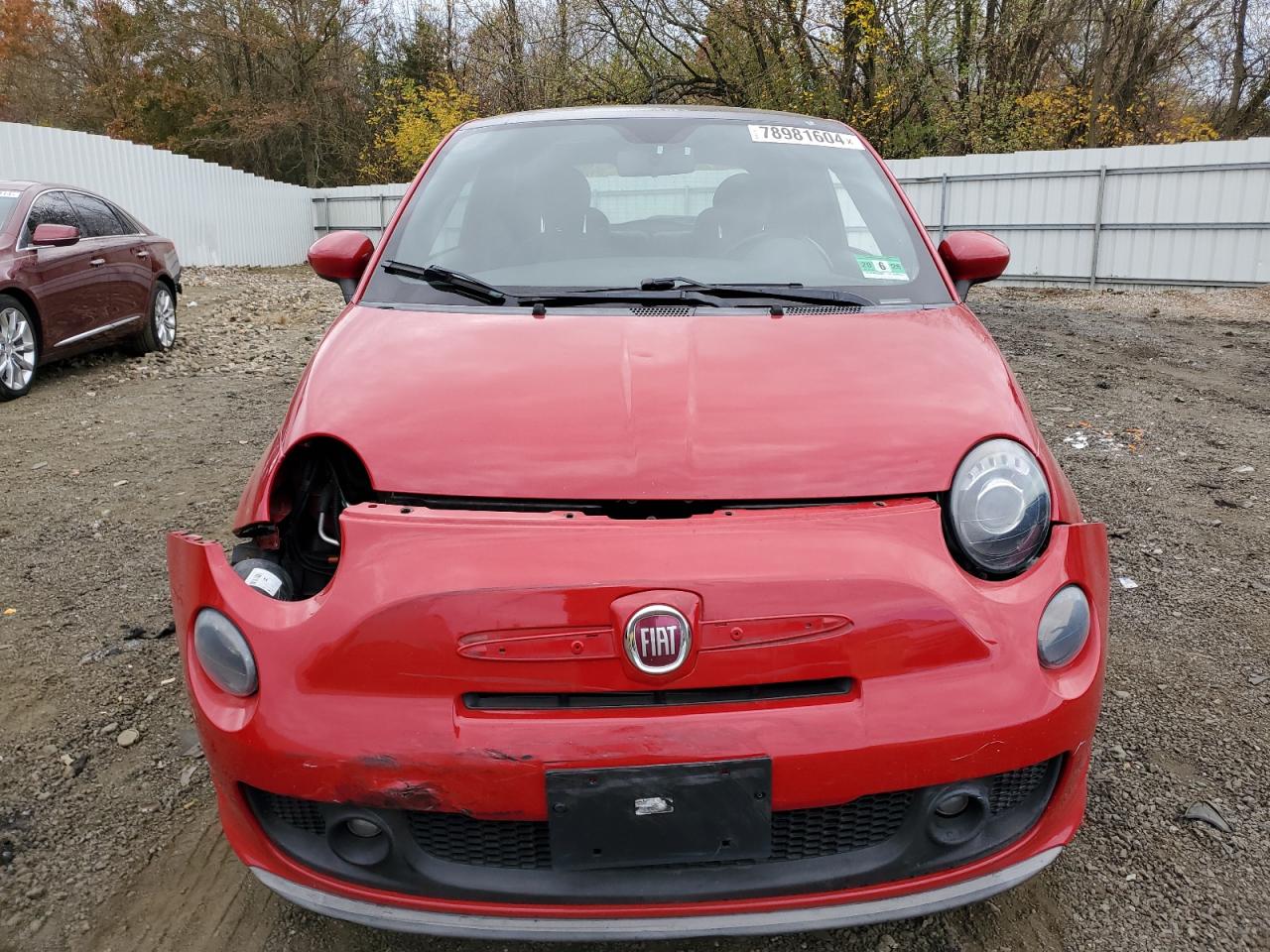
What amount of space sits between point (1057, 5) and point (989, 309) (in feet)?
35.0

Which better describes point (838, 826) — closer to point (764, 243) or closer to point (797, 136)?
point (764, 243)

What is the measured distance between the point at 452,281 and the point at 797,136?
1225 mm

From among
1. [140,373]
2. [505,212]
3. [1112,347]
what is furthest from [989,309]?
[505,212]

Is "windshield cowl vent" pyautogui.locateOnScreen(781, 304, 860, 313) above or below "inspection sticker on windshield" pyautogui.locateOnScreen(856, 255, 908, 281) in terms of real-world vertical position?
below

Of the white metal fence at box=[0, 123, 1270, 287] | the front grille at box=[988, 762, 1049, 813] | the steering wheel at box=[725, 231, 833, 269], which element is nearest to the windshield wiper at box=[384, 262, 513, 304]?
the steering wheel at box=[725, 231, 833, 269]

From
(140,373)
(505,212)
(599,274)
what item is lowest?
(140,373)

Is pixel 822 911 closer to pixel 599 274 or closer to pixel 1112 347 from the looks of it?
pixel 599 274

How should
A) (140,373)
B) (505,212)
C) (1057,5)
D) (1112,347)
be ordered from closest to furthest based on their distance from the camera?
1. (505,212)
2. (140,373)
3. (1112,347)
4. (1057,5)

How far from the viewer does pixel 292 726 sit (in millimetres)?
1480

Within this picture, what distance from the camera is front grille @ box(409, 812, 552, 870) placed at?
4.95 feet

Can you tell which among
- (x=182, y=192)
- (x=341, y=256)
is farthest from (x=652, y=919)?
(x=182, y=192)

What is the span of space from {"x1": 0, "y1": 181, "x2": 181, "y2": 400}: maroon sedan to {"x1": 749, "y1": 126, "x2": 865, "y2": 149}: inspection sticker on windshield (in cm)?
596

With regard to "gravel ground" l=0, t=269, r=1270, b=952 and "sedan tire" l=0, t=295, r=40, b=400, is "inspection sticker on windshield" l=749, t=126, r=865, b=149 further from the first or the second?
"sedan tire" l=0, t=295, r=40, b=400

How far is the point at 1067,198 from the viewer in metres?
15.7
